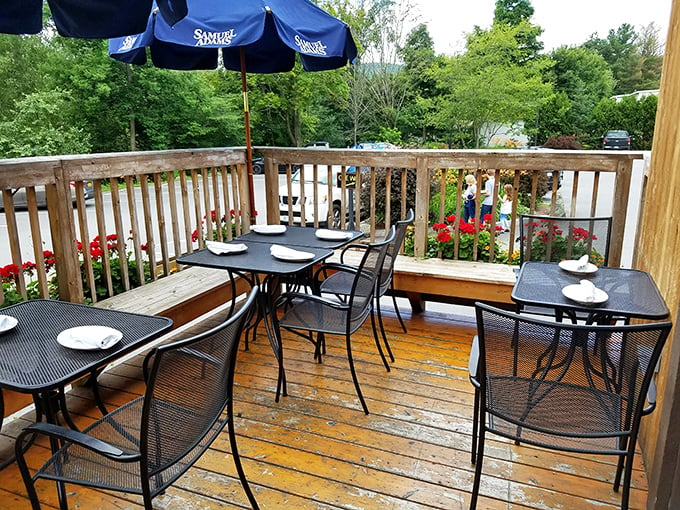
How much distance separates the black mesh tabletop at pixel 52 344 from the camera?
1474mm

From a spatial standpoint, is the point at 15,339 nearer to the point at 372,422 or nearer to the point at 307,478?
the point at 307,478

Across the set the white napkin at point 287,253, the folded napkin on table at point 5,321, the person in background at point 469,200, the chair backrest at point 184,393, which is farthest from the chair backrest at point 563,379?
the person in background at point 469,200

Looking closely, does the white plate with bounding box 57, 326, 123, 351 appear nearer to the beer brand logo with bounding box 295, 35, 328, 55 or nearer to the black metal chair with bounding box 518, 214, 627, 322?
the black metal chair with bounding box 518, 214, 627, 322

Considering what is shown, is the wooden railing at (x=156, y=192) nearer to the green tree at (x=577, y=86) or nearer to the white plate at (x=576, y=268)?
the white plate at (x=576, y=268)

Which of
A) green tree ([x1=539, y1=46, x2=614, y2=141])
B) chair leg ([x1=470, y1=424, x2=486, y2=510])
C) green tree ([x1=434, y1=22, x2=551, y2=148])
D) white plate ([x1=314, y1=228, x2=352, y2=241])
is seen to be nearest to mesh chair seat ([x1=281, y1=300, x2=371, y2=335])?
white plate ([x1=314, y1=228, x2=352, y2=241])

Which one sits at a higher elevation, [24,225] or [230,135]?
[230,135]

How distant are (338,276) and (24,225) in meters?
10.3

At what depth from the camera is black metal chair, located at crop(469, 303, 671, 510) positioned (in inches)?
58.2

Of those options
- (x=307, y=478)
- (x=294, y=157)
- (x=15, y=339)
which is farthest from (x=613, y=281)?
(x=294, y=157)

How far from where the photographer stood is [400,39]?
20.1 metres

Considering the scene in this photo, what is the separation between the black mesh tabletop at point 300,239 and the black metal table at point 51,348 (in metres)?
1.36

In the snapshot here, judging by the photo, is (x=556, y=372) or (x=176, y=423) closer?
(x=176, y=423)

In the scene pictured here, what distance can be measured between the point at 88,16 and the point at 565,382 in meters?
2.70

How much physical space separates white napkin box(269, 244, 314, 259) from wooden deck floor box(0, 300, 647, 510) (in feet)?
2.59
